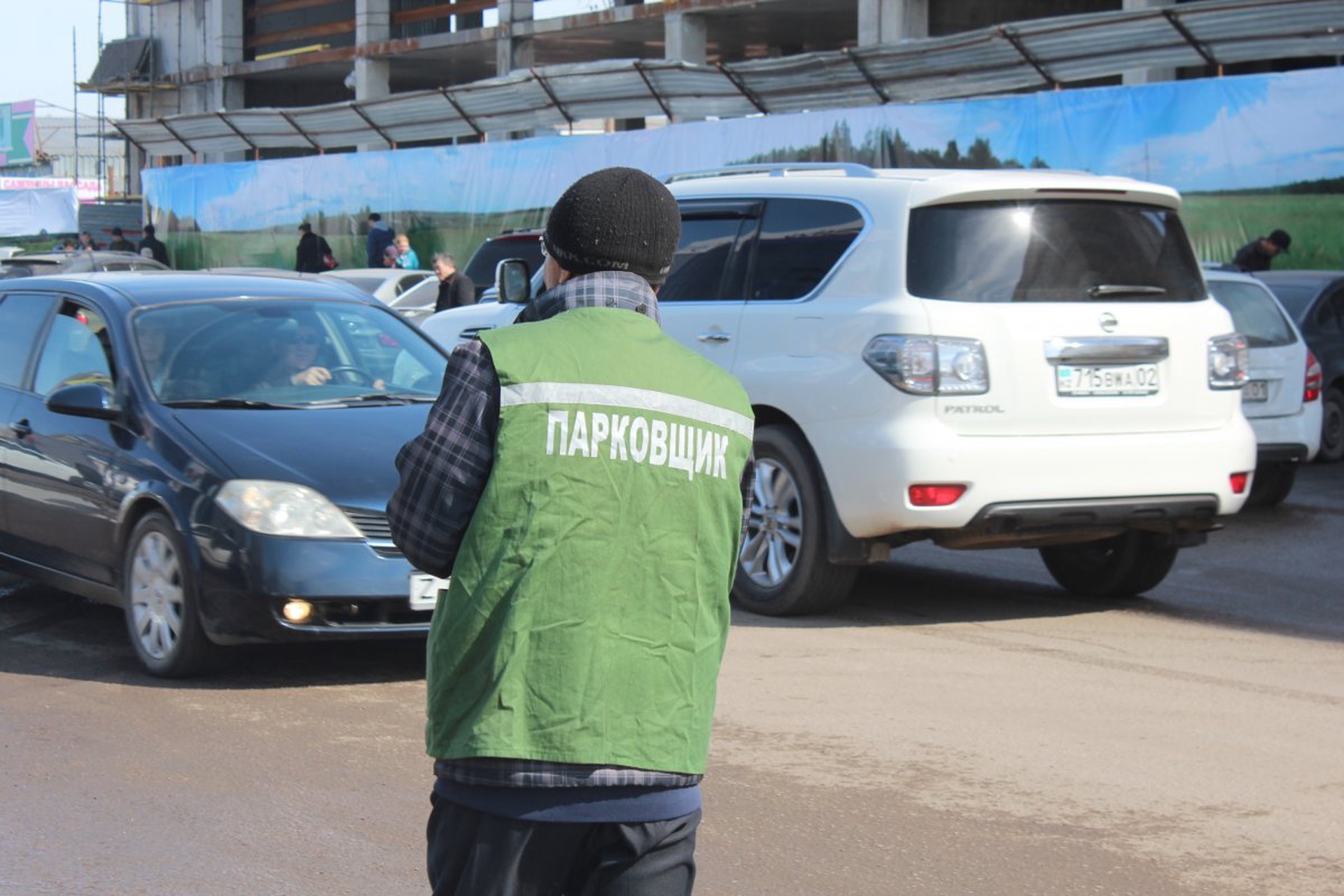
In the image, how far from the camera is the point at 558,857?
2.58 meters

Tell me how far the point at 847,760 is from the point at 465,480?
Answer: 3.49 metres

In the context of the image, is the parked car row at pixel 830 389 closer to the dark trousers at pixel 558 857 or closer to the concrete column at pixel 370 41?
the dark trousers at pixel 558 857

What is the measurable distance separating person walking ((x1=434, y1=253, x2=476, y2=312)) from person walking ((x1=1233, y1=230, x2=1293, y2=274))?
6.89 meters

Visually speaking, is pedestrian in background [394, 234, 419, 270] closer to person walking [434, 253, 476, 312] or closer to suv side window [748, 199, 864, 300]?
person walking [434, 253, 476, 312]

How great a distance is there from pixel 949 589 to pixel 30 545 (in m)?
4.38

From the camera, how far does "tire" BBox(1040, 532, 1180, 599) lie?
8.87 meters

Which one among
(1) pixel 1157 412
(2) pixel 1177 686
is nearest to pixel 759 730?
(2) pixel 1177 686

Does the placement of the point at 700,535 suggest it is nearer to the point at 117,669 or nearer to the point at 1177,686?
the point at 1177,686

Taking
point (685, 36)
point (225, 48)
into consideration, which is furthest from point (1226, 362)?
point (225, 48)

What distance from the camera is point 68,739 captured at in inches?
242

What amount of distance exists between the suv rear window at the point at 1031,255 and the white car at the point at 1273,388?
4.23m

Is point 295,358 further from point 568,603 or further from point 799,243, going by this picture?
point 568,603

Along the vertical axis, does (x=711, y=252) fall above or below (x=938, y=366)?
above

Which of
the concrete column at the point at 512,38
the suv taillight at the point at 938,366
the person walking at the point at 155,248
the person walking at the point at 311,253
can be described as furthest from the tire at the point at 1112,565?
the concrete column at the point at 512,38
